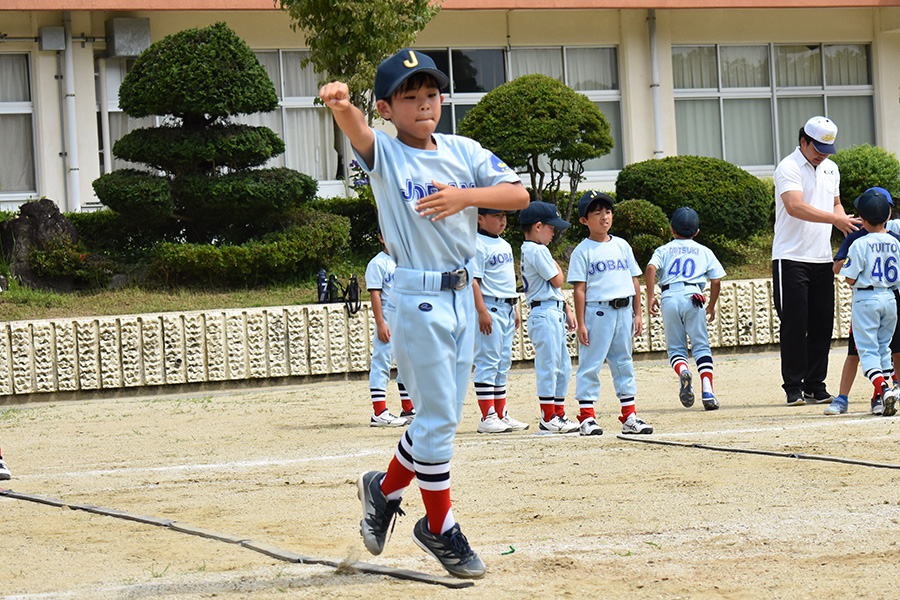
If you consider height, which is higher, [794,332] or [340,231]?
[340,231]

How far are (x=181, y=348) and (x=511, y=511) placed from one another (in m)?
9.95

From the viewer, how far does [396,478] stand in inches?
178

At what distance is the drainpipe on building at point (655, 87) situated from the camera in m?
24.0

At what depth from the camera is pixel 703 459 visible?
6633mm

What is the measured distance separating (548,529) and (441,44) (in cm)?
1952

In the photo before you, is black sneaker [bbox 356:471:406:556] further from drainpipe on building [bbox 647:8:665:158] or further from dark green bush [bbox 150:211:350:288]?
drainpipe on building [bbox 647:8:665:158]

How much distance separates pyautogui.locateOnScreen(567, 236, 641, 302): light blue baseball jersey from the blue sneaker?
199 cm

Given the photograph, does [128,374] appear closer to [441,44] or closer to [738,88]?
[441,44]

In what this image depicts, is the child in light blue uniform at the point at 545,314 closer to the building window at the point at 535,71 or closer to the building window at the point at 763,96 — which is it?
the building window at the point at 535,71

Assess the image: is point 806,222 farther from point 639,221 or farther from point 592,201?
point 639,221

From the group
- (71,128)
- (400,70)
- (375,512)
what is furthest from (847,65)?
(375,512)

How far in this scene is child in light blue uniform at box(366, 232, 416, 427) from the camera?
9.91 metres

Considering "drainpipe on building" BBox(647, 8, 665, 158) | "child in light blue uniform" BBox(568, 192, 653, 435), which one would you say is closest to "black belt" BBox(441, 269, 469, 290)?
"child in light blue uniform" BBox(568, 192, 653, 435)

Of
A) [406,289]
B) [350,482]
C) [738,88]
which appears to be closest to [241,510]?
[350,482]
